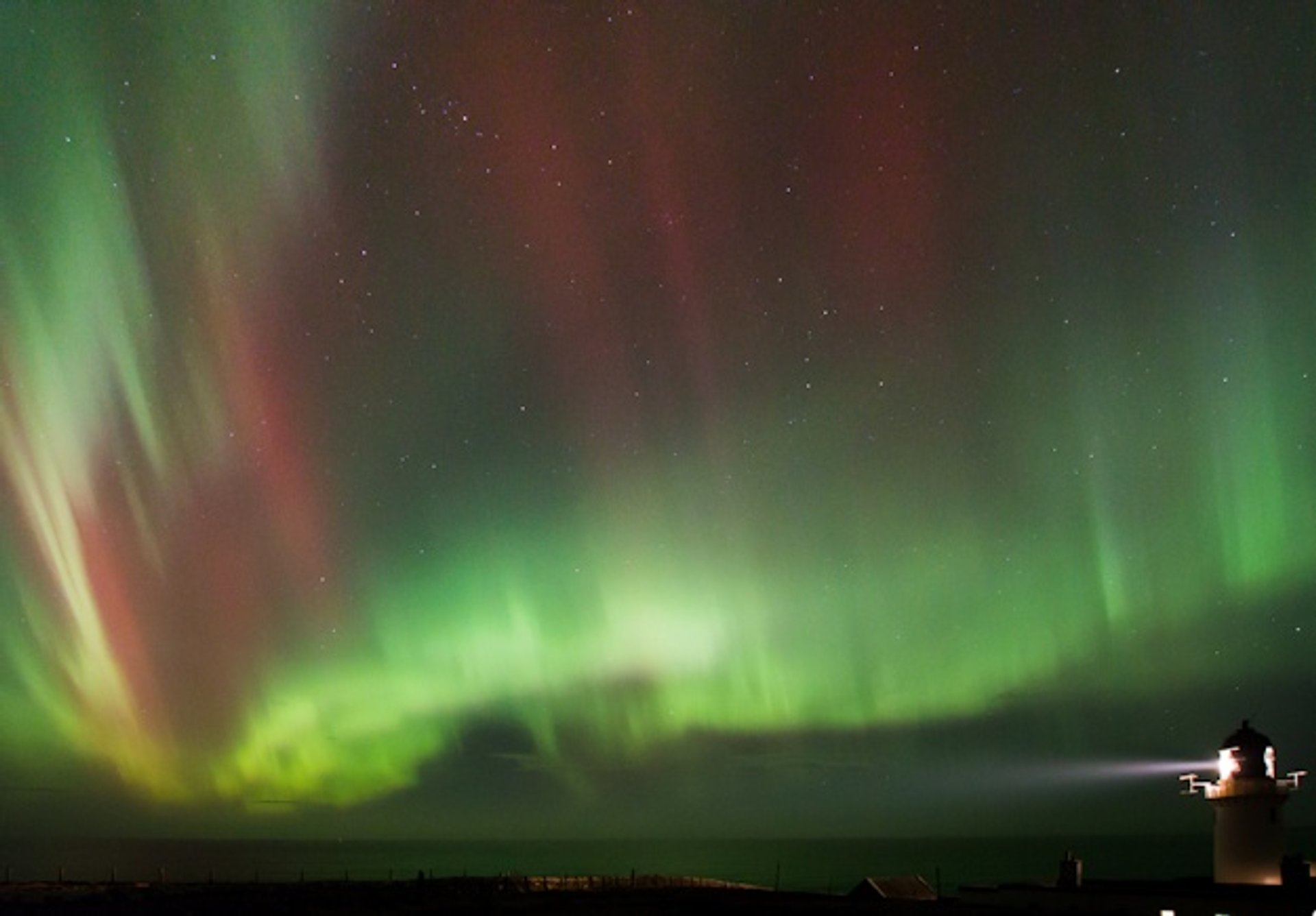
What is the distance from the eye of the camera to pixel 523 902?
103ft

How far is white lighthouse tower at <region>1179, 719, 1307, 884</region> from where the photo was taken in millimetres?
33094

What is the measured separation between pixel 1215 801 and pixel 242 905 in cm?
2945

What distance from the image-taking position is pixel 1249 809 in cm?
3369

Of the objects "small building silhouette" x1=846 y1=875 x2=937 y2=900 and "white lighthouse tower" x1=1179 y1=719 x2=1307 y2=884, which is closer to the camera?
"white lighthouse tower" x1=1179 y1=719 x2=1307 y2=884

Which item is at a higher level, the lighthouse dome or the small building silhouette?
the lighthouse dome

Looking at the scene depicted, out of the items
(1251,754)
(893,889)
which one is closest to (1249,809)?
(1251,754)

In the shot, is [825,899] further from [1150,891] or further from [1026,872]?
[1026,872]

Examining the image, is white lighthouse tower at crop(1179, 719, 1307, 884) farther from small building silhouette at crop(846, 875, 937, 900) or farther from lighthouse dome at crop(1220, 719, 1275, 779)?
small building silhouette at crop(846, 875, 937, 900)

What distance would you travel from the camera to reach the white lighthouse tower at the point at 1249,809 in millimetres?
33094

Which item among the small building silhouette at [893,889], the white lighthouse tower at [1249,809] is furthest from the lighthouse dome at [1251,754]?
the small building silhouette at [893,889]

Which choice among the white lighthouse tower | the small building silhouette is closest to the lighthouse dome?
the white lighthouse tower

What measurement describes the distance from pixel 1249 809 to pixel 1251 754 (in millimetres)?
1631

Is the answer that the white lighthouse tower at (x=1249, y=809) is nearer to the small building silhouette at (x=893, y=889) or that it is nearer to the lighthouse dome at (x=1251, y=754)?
the lighthouse dome at (x=1251, y=754)

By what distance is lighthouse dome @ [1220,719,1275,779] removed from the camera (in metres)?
33.7
